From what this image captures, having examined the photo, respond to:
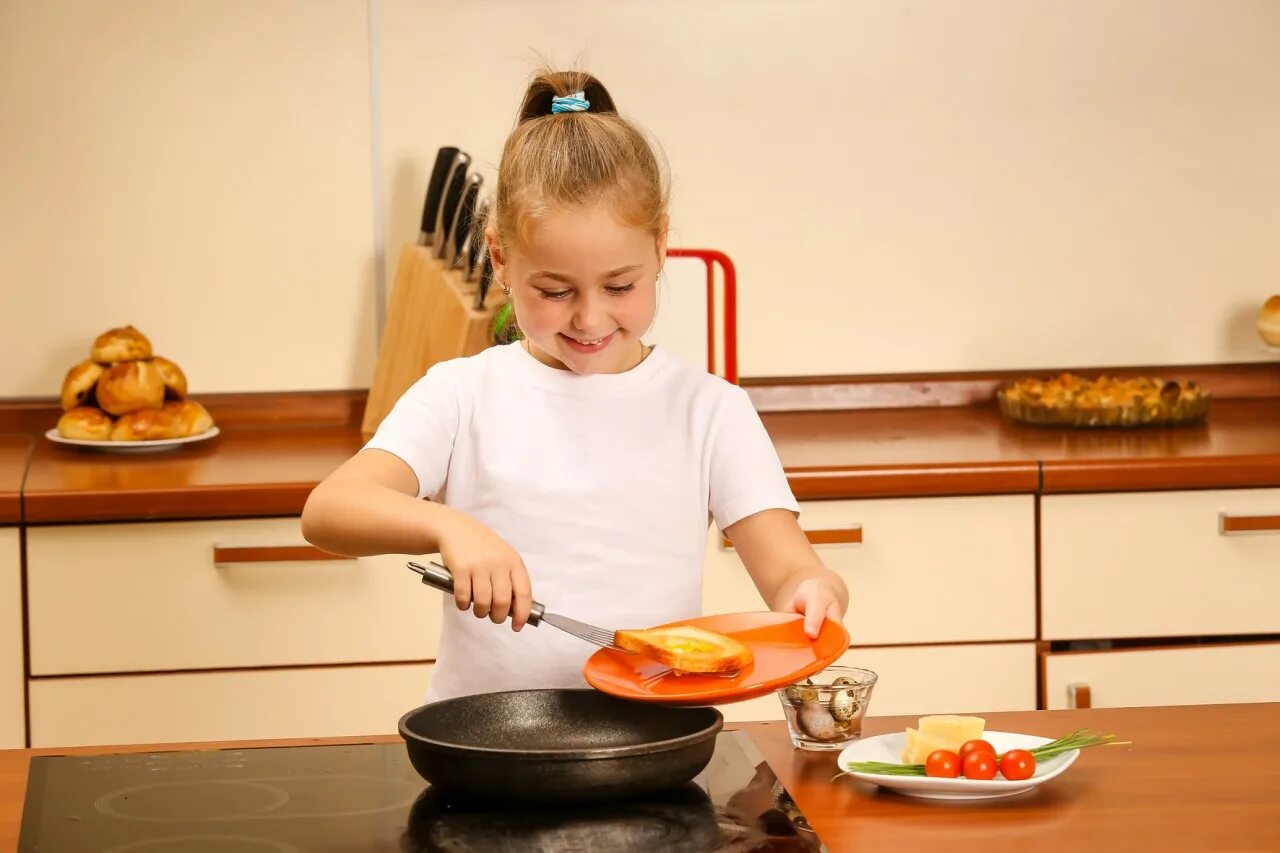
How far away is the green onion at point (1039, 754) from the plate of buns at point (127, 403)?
1472mm

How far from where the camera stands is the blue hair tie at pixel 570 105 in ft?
4.40

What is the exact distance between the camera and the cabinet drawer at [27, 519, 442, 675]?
77.8 inches

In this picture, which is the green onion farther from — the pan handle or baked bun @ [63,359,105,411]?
baked bun @ [63,359,105,411]

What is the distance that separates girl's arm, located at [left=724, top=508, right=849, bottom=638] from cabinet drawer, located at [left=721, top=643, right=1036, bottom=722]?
27.9 inches

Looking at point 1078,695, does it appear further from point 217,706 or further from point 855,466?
point 217,706

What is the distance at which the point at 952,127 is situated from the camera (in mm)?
2566

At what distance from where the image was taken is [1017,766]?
3.41 ft

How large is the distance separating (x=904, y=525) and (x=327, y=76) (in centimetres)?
120

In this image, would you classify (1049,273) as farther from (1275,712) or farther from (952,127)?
(1275,712)

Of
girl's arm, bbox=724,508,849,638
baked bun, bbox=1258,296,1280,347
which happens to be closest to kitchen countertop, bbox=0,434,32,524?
girl's arm, bbox=724,508,849,638

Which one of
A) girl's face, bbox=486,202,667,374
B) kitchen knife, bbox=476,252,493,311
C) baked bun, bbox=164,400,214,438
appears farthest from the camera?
baked bun, bbox=164,400,214,438

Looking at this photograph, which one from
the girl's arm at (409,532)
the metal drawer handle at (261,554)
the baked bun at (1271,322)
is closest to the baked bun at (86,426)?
the metal drawer handle at (261,554)

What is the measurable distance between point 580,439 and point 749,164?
1.25m

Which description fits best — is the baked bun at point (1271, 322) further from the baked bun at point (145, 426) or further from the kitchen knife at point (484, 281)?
the baked bun at point (145, 426)
